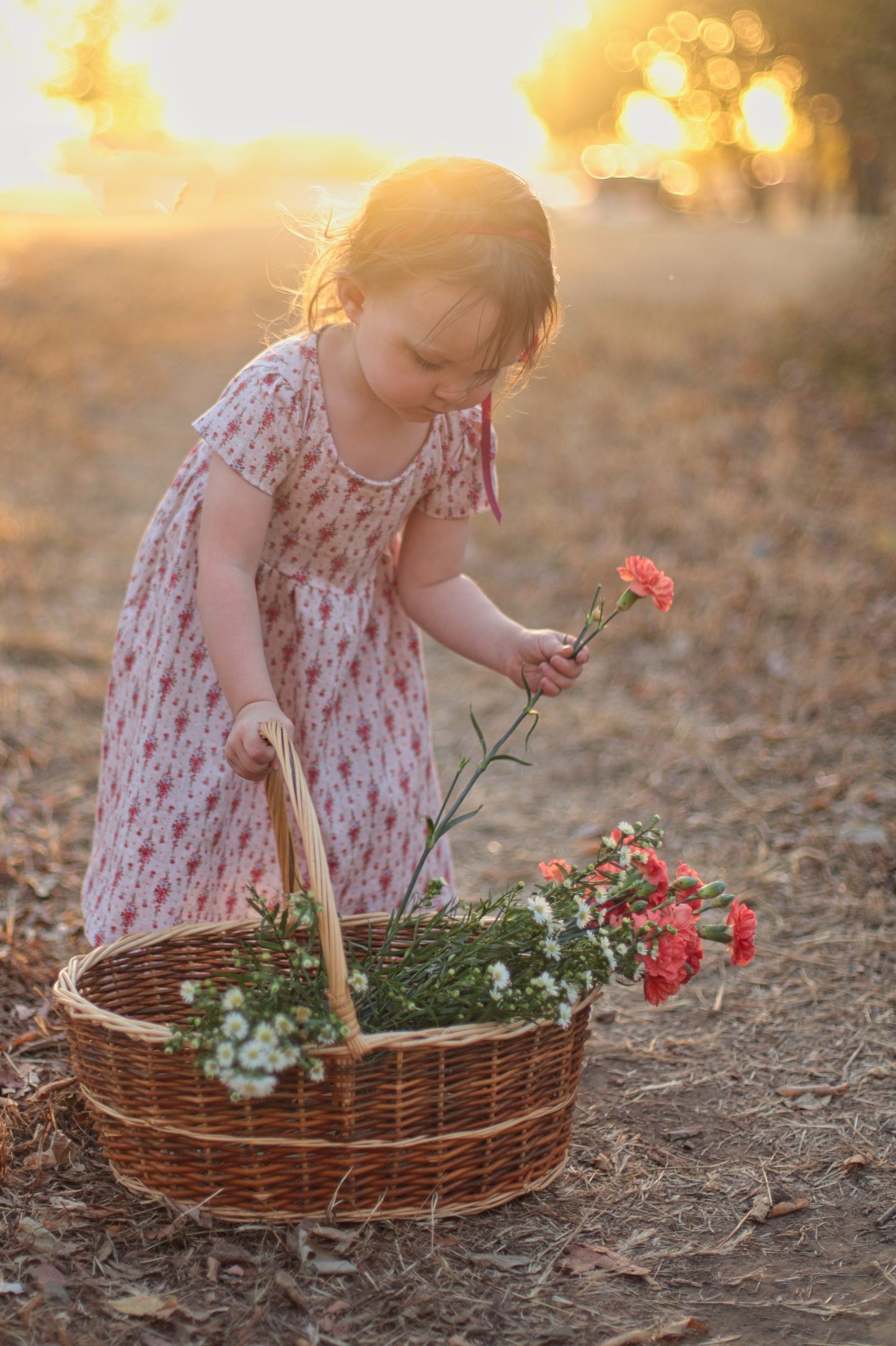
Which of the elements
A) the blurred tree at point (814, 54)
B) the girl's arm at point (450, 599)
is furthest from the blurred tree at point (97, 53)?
the girl's arm at point (450, 599)

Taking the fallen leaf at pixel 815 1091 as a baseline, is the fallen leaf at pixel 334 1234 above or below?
above

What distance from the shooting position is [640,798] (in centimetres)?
367

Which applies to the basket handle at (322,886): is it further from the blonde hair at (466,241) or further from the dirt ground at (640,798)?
the blonde hair at (466,241)

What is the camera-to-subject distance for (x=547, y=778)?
154 inches

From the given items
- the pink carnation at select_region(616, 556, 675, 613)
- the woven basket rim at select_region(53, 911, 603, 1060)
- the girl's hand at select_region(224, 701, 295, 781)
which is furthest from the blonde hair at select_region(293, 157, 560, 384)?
the woven basket rim at select_region(53, 911, 603, 1060)

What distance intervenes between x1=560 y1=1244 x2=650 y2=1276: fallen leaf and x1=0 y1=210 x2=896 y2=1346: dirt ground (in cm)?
2

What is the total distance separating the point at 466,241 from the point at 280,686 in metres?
0.88

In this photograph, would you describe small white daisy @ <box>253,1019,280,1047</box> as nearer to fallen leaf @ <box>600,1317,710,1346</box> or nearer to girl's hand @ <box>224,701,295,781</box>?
girl's hand @ <box>224,701,295,781</box>

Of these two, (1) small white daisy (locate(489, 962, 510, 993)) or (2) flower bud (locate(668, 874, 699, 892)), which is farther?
(2) flower bud (locate(668, 874, 699, 892))

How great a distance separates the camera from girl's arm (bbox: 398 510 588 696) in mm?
2135

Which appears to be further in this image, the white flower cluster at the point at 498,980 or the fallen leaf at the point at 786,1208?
the fallen leaf at the point at 786,1208

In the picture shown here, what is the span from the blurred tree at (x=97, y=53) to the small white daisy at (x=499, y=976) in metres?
15.0

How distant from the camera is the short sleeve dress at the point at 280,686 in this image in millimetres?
2029

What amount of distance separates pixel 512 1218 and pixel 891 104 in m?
6.90
